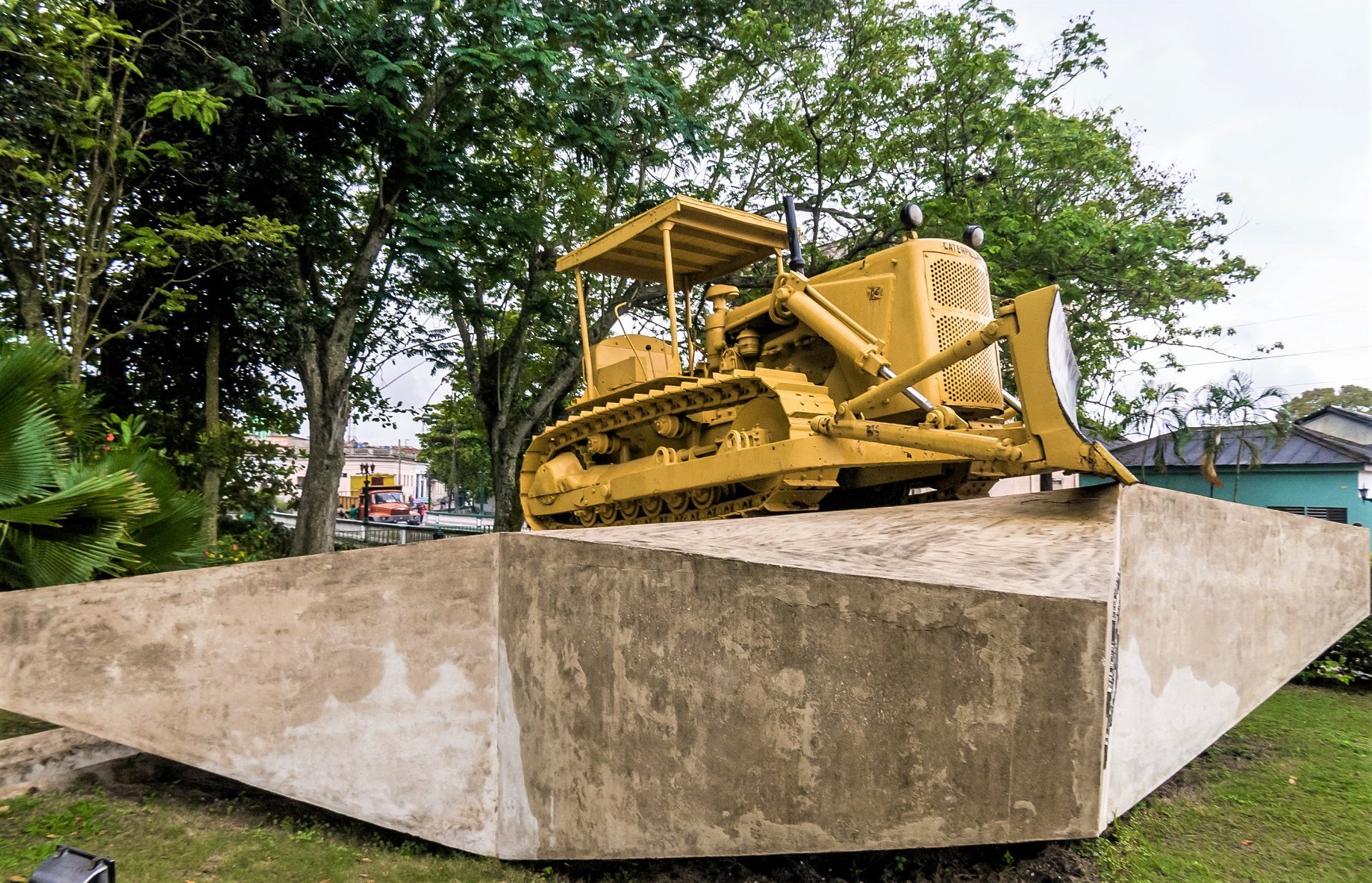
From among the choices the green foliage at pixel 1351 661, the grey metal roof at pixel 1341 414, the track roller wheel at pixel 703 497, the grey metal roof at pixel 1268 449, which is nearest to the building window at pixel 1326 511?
the grey metal roof at pixel 1268 449

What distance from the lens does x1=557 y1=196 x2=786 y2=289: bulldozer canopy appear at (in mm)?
7086

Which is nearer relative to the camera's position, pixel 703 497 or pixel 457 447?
pixel 703 497

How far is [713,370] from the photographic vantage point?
7348 mm

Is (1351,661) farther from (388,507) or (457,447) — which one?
(457,447)

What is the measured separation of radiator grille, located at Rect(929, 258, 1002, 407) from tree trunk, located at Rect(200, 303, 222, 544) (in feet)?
28.0

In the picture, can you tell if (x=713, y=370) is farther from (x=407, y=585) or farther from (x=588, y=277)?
(x=588, y=277)

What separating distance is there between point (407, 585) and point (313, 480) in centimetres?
944

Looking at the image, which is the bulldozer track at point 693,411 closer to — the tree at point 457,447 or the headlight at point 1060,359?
the headlight at point 1060,359

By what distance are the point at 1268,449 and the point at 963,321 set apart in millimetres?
17282

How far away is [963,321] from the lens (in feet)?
20.2

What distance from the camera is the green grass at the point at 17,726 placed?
190 inches

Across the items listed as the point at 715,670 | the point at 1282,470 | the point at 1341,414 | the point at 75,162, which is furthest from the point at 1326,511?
the point at 75,162

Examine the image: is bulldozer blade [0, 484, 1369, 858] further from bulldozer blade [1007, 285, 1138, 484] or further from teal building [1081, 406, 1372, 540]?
teal building [1081, 406, 1372, 540]

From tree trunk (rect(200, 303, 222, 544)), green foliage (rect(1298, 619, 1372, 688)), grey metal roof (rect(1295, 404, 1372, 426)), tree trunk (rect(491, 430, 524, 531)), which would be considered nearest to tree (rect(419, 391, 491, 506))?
tree trunk (rect(491, 430, 524, 531))
